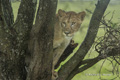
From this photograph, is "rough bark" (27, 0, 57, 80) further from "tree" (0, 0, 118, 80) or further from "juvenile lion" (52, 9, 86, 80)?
"juvenile lion" (52, 9, 86, 80)

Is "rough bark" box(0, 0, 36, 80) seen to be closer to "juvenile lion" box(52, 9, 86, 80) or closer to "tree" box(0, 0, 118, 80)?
"tree" box(0, 0, 118, 80)

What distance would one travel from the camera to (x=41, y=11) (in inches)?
75.3

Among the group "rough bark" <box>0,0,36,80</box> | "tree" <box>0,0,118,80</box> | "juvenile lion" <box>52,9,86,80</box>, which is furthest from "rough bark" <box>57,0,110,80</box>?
"rough bark" <box>0,0,36,80</box>

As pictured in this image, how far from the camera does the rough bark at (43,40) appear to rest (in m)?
1.91

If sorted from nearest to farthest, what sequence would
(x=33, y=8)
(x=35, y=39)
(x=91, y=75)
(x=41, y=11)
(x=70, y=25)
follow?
(x=41, y=11), (x=35, y=39), (x=33, y=8), (x=70, y=25), (x=91, y=75)

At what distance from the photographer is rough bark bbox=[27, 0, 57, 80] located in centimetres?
191

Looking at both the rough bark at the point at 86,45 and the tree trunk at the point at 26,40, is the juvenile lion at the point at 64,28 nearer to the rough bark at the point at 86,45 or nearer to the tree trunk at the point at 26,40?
the rough bark at the point at 86,45

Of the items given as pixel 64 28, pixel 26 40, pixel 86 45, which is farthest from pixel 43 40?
pixel 86 45

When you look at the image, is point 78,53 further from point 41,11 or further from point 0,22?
point 0,22

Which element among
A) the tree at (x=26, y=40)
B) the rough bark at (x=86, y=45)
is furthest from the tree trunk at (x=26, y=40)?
the rough bark at (x=86, y=45)

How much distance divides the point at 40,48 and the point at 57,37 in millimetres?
803

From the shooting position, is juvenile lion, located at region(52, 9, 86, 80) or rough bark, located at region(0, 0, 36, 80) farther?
juvenile lion, located at region(52, 9, 86, 80)

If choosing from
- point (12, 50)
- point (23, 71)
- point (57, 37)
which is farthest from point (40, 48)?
point (57, 37)

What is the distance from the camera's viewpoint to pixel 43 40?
78.0 inches
